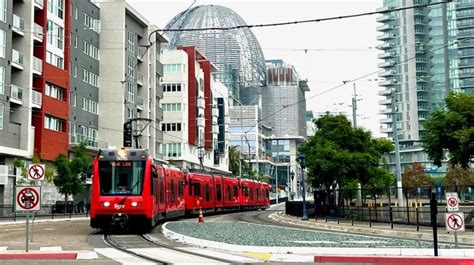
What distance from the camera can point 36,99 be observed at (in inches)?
2283

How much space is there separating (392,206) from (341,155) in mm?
9997

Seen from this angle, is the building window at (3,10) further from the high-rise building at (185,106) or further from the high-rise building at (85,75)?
the high-rise building at (185,106)

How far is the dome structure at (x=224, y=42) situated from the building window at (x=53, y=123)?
338 ft

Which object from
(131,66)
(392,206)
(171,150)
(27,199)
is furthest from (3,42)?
(171,150)

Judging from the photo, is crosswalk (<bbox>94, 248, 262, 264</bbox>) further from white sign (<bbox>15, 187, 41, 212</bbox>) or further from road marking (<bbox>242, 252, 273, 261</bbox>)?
white sign (<bbox>15, 187, 41, 212</bbox>)

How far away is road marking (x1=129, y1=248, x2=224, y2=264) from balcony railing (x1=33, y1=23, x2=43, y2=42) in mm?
42676

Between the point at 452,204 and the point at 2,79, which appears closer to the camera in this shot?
the point at 452,204

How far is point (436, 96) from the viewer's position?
167625 mm

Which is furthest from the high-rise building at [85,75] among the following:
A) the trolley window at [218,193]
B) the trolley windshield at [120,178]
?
the trolley windshield at [120,178]

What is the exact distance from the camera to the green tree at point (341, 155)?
4609cm

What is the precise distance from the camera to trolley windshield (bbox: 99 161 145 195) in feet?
86.6

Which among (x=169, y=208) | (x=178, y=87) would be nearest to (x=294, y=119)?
(x=178, y=87)

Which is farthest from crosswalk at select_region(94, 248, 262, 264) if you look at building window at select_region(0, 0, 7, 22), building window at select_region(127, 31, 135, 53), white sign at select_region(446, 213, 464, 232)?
building window at select_region(127, 31, 135, 53)

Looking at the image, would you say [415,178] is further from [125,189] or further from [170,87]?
[125,189]
